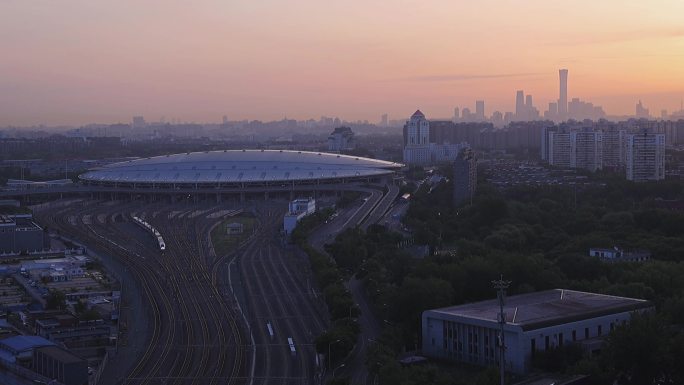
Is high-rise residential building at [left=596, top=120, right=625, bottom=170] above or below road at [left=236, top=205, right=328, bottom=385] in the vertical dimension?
above

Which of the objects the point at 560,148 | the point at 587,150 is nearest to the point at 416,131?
the point at 560,148

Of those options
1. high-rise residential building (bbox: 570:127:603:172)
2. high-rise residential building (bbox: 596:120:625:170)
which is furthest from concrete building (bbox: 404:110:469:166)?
high-rise residential building (bbox: 596:120:625:170)

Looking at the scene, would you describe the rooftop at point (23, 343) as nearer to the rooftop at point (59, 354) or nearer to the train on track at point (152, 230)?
the rooftop at point (59, 354)

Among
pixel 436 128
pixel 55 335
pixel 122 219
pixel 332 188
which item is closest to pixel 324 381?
pixel 55 335

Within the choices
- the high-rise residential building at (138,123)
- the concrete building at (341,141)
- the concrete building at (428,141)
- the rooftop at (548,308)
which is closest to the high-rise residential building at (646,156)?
the concrete building at (428,141)

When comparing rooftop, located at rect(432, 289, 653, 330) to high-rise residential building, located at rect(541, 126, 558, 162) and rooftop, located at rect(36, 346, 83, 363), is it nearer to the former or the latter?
rooftop, located at rect(36, 346, 83, 363)

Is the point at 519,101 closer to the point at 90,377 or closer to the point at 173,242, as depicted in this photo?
the point at 173,242
